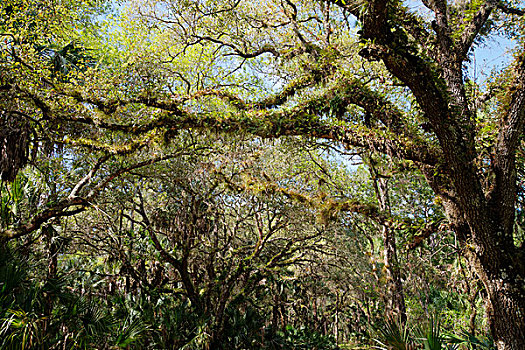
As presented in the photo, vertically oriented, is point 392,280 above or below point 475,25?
below

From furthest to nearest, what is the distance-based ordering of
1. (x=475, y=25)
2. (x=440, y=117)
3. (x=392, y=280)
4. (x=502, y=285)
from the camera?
(x=392, y=280) < (x=475, y=25) < (x=440, y=117) < (x=502, y=285)

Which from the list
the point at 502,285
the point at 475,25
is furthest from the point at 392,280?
the point at 475,25

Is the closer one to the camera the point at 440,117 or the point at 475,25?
the point at 440,117

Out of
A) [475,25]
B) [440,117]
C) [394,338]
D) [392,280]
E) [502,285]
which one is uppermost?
[475,25]

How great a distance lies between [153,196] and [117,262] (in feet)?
5.69

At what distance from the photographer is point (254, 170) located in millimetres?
7668

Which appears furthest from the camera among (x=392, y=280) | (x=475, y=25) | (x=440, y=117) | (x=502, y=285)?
(x=392, y=280)

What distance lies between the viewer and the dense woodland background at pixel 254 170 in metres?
4.70

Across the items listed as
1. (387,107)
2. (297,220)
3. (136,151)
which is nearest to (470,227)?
(387,107)

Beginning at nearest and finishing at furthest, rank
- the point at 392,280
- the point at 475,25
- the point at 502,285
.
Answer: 1. the point at 502,285
2. the point at 475,25
3. the point at 392,280

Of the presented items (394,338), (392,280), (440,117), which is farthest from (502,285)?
(392,280)

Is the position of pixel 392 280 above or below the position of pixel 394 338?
above

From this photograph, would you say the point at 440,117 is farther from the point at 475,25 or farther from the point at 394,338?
the point at 394,338

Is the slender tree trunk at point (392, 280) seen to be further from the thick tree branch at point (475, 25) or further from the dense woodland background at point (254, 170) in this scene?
the thick tree branch at point (475, 25)
